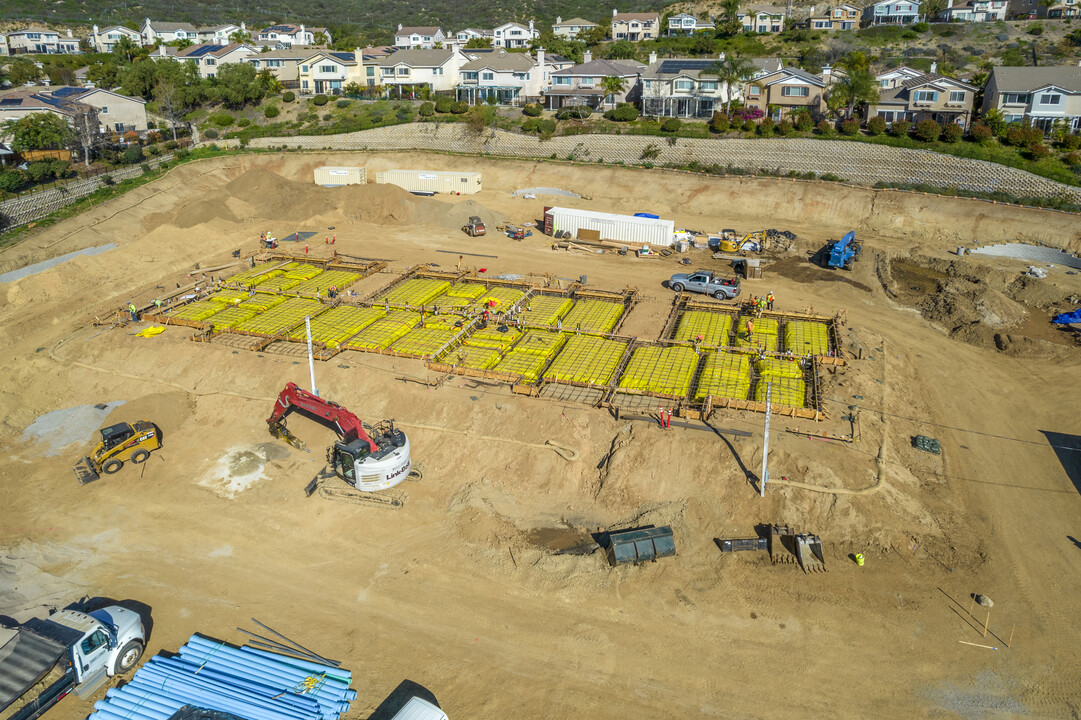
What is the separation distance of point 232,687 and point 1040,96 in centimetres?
7699

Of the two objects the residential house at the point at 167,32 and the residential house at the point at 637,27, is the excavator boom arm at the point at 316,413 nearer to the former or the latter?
the residential house at the point at 637,27

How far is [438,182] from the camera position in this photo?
63.8m

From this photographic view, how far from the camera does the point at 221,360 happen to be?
3453 cm

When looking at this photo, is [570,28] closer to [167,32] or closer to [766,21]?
[766,21]

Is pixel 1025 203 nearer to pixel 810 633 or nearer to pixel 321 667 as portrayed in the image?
pixel 810 633

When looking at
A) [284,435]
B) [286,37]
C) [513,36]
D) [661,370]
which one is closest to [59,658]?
[284,435]

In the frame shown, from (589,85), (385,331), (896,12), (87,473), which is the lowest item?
(87,473)

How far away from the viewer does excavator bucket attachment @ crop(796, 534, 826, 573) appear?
22500mm

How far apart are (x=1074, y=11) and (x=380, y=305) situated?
107 m

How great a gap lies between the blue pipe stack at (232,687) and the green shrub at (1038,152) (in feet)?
216

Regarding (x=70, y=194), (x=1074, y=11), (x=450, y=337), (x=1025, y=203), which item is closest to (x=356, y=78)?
(x=70, y=194)

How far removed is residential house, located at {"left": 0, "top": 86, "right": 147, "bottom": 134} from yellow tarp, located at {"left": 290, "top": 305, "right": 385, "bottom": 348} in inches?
1922

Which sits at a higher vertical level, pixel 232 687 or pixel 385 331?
pixel 385 331

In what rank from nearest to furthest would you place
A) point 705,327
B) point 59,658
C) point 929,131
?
point 59,658 < point 705,327 < point 929,131
